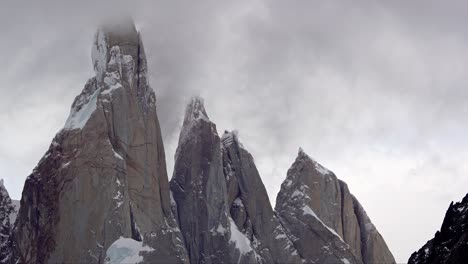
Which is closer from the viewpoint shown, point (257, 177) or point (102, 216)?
point (102, 216)

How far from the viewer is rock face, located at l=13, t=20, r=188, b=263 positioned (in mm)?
155875

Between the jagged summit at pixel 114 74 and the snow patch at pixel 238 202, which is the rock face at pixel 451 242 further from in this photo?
the snow patch at pixel 238 202

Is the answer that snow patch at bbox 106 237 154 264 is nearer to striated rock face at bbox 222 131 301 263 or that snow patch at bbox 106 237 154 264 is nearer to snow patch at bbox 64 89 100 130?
snow patch at bbox 64 89 100 130

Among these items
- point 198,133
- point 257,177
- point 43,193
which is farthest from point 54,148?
point 257,177

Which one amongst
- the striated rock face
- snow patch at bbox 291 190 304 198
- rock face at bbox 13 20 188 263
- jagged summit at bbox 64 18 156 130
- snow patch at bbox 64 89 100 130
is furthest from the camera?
snow patch at bbox 291 190 304 198

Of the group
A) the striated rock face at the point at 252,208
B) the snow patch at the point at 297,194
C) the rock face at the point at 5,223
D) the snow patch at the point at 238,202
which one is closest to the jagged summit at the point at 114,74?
the rock face at the point at 5,223

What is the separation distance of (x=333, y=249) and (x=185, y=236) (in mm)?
26954

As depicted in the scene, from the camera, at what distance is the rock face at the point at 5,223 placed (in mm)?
169125

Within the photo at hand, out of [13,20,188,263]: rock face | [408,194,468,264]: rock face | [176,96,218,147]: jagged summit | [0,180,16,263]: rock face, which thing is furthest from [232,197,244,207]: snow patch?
[408,194,468,264]: rock face

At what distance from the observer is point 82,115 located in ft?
545

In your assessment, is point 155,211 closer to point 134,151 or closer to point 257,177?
point 134,151

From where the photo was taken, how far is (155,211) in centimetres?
16788

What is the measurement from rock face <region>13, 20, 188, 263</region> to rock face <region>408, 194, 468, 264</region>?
182ft

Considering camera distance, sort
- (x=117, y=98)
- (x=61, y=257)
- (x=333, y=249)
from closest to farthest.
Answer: (x=61, y=257), (x=117, y=98), (x=333, y=249)
